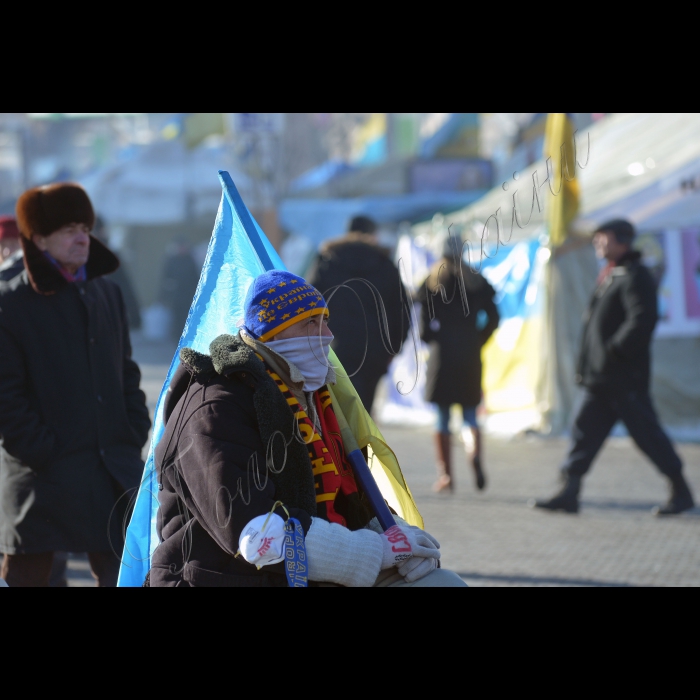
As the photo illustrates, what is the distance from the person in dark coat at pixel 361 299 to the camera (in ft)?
16.9

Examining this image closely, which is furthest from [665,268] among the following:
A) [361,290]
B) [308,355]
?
[308,355]

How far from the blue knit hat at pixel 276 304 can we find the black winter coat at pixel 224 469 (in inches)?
3.0

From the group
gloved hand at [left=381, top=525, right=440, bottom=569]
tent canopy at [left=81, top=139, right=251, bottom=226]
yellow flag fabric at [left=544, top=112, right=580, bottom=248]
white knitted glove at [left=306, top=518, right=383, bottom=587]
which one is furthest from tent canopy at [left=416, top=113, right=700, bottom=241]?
tent canopy at [left=81, top=139, right=251, bottom=226]

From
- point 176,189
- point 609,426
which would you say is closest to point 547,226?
point 609,426

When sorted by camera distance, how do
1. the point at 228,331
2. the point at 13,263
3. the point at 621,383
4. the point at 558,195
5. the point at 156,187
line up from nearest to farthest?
the point at 228,331
the point at 13,263
the point at 621,383
the point at 558,195
the point at 156,187

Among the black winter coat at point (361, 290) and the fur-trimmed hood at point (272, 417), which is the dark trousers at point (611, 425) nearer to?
the black winter coat at point (361, 290)

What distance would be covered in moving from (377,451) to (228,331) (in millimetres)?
538

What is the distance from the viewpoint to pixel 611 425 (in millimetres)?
6938

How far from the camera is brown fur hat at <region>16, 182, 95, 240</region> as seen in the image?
3.36m

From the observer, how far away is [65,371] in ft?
11.0

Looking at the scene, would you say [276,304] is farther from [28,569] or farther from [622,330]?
[622,330]

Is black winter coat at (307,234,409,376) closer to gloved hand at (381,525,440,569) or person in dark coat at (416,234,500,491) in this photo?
person in dark coat at (416,234,500,491)

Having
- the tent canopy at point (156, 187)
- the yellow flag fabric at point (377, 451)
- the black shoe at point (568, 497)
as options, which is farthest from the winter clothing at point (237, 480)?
the tent canopy at point (156, 187)

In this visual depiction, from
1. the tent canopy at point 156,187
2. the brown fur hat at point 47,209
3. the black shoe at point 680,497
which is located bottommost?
the black shoe at point 680,497
